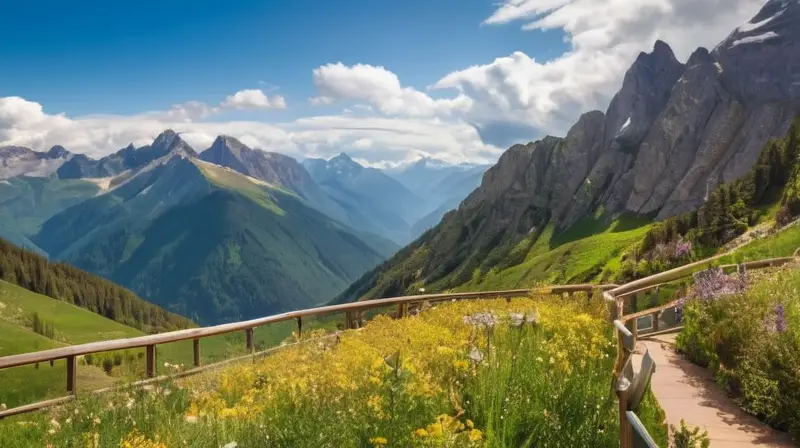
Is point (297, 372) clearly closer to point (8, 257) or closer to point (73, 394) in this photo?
point (73, 394)

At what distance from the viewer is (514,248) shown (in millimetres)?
181000

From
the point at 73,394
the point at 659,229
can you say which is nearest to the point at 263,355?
the point at 73,394

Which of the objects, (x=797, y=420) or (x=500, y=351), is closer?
(x=797, y=420)

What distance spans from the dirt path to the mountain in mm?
143621

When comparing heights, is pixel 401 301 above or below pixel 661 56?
below

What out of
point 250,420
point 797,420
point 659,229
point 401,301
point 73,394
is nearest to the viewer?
point 250,420

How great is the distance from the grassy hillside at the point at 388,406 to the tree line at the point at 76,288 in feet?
550

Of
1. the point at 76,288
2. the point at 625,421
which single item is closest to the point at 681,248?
the point at 625,421

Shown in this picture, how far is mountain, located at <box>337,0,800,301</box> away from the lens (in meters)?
148

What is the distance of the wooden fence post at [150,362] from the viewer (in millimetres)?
9711

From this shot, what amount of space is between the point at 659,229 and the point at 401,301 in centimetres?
8410

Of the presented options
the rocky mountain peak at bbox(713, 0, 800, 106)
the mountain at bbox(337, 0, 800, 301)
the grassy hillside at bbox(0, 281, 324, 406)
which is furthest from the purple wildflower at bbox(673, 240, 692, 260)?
the rocky mountain peak at bbox(713, 0, 800, 106)

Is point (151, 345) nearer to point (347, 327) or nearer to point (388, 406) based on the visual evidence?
point (388, 406)

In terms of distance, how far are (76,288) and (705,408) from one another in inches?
7286
